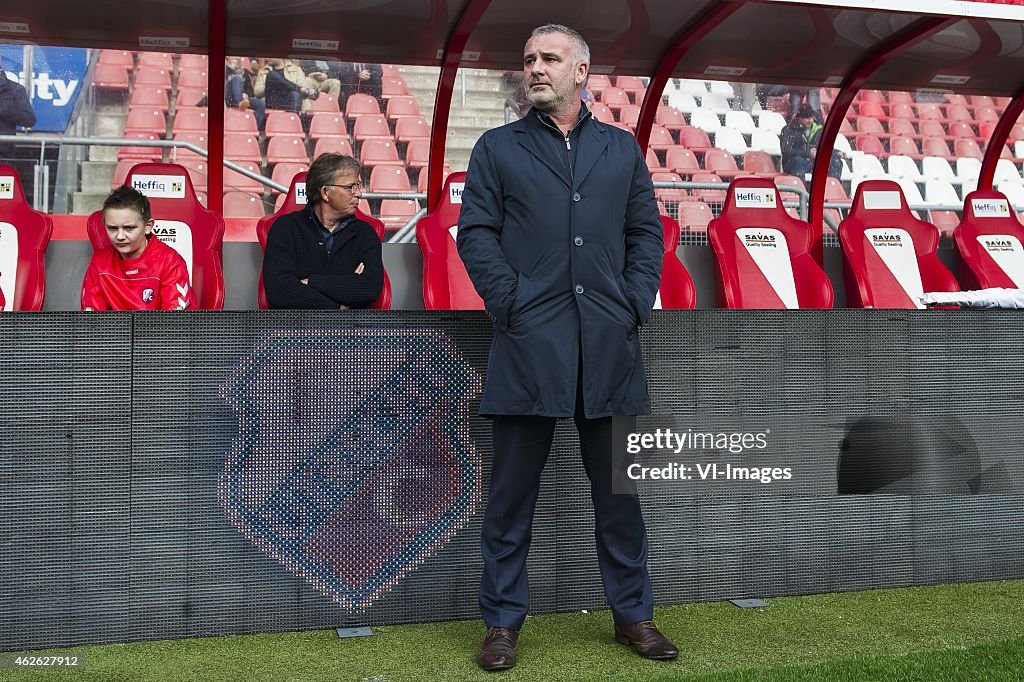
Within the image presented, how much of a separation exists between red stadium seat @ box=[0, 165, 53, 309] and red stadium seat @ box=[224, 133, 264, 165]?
854 millimetres

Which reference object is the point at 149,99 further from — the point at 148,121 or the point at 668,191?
the point at 668,191

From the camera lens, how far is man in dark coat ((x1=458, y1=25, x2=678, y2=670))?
264 centimetres

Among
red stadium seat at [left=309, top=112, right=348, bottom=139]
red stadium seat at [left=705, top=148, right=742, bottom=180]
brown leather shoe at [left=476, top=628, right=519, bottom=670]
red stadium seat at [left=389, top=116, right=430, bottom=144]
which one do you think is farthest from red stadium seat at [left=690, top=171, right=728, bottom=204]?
brown leather shoe at [left=476, top=628, right=519, bottom=670]

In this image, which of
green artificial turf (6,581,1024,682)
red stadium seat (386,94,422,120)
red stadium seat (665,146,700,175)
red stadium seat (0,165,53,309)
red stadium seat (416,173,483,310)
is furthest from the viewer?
red stadium seat (665,146,700,175)

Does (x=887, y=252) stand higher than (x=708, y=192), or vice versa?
(x=708, y=192)

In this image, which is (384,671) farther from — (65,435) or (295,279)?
(295,279)

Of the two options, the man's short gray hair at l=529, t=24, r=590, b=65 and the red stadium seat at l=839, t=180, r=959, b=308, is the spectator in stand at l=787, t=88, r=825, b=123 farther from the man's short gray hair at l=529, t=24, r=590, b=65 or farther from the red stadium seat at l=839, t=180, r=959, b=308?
the man's short gray hair at l=529, t=24, r=590, b=65

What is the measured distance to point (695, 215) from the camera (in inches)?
222

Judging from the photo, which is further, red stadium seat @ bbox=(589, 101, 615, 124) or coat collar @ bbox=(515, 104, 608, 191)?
red stadium seat @ bbox=(589, 101, 615, 124)

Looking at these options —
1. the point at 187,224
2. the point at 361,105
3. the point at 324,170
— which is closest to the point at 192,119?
the point at 187,224

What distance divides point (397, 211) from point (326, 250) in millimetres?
1482

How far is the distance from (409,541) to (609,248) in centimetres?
99

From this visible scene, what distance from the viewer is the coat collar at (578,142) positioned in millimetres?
2715

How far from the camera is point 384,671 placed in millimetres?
2637
